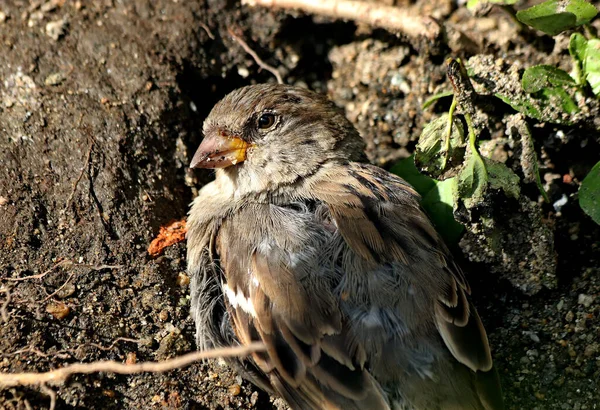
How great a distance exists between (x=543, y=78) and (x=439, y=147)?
2.23ft

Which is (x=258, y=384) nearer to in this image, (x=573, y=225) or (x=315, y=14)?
(x=573, y=225)

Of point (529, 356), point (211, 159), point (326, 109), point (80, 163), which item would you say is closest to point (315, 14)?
point (326, 109)

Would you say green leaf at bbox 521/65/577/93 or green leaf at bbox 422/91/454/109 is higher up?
green leaf at bbox 521/65/577/93

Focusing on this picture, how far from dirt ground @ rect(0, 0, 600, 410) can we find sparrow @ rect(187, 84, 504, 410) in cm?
35

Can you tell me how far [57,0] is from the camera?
15.3 feet

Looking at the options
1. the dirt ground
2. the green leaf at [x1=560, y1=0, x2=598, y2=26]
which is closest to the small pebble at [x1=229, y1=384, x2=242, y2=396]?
the dirt ground

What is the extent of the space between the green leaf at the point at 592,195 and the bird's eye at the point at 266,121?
1725 millimetres

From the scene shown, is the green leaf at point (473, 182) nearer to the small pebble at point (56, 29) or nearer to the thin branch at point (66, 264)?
the thin branch at point (66, 264)

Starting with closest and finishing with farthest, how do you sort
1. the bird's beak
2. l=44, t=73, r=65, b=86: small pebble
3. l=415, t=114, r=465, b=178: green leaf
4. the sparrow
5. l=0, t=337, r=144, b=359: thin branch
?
the sparrow
l=0, t=337, r=144, b=359: thin branch
l=415, t=114, r=465, b=178: green leaf
the bird's beak
l=44, t=73, r=65, b=86: small pebble

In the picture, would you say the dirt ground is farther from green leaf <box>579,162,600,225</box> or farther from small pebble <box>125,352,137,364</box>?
green leaf <box>579,162,600,225</box>

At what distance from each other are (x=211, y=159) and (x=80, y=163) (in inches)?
31.0

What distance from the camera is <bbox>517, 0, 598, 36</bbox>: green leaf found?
3711 millimetres

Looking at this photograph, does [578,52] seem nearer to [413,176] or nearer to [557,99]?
[557,99]

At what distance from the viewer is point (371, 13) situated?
473 cm
